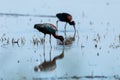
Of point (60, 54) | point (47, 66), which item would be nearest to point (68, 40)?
point (60, 54)

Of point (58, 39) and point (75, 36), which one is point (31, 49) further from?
point (75, 36)

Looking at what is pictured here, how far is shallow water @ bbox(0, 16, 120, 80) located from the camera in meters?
7.16

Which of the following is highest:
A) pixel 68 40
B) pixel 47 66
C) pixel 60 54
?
pixel 68 40

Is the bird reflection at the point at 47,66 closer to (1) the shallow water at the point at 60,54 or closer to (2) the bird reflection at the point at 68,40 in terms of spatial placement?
(1) the shallow water at the point at 60,54

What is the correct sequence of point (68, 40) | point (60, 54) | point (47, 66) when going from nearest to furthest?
point (47, 66)
point (60, 54)
point (68, 40)

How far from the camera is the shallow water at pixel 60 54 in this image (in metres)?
7.16

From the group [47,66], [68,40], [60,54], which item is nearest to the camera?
[47,66]

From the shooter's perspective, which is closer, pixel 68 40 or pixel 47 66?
pixel 47 66

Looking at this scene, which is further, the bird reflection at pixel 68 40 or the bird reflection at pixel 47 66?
the bird reflection at pixel 68 40

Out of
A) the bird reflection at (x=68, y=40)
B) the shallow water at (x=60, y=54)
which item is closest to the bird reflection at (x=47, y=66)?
the shallow water at (x=60, y=54)

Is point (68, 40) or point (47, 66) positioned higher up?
point (68, 40)

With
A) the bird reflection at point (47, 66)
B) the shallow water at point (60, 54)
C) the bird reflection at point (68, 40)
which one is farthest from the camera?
the bird reflection at point (68, 40)

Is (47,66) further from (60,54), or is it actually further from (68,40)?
(68,40)

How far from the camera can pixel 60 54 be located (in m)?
8.42
